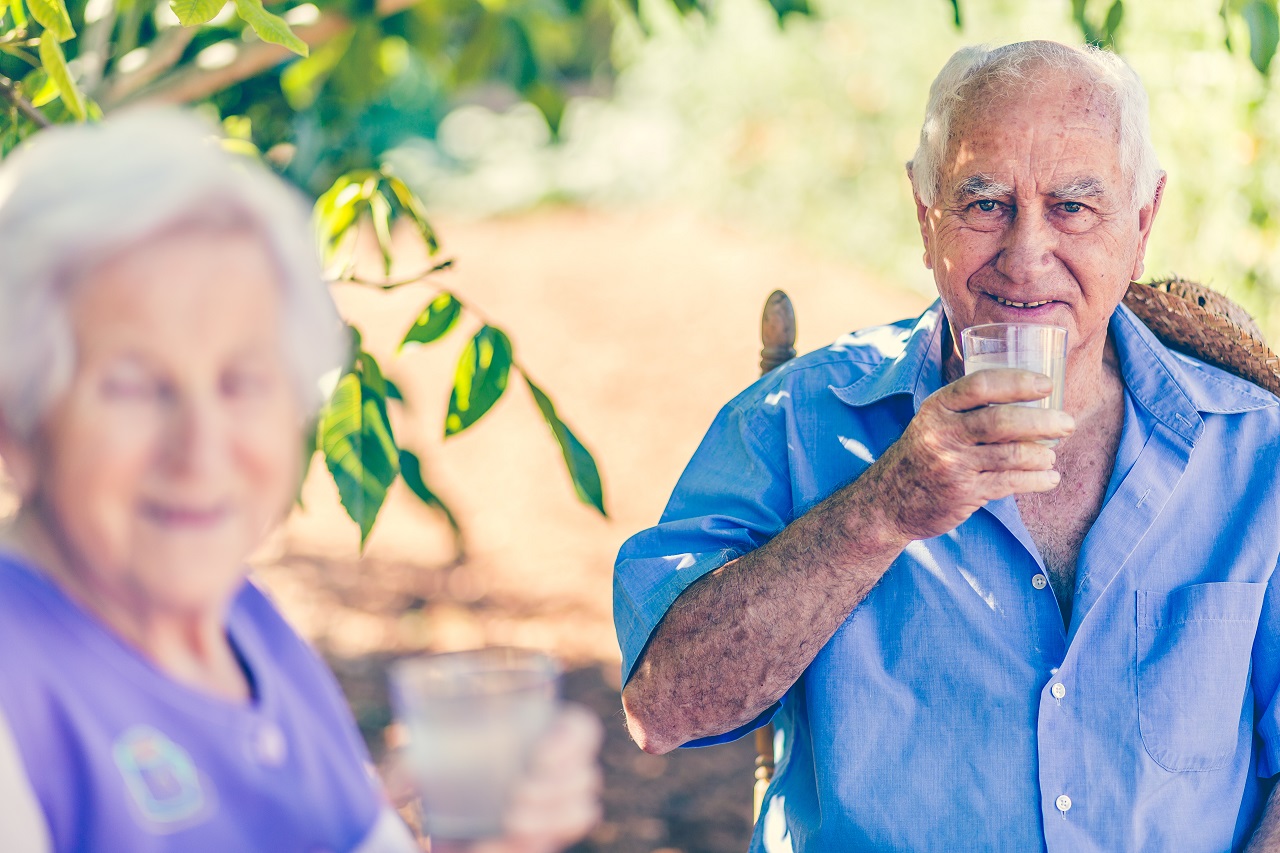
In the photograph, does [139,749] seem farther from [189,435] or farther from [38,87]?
[38,87]

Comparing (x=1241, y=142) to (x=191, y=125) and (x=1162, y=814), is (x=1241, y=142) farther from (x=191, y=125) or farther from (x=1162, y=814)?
(x=191, y=125)

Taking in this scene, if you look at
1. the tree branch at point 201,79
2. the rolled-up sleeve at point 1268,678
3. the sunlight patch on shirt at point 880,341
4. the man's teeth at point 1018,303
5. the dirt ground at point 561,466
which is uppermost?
the tree branch at point 201,79

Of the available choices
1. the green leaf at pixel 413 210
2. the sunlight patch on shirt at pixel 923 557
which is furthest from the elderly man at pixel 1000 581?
the green leaf at pixel 413 210

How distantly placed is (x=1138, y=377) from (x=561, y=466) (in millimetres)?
5164

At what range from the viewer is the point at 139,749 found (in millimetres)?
881

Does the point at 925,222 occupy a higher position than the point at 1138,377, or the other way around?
the point at 925,222

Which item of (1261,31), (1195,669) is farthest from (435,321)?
(1261,31)

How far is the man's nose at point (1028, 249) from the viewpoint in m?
1.90

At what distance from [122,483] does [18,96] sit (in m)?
1.16

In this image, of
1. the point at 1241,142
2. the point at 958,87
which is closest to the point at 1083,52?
the point at 958,87

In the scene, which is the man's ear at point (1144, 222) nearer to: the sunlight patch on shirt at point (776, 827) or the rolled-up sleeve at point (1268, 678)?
the rolled-up sleeve at point (1268, 678)

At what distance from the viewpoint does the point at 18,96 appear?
1.77 metres

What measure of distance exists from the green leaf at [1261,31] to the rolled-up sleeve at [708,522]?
3.56ft

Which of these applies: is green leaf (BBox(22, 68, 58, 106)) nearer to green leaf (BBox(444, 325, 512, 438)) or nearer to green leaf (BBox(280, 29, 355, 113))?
green leaf (BBox(444, 325, 512, 438))
